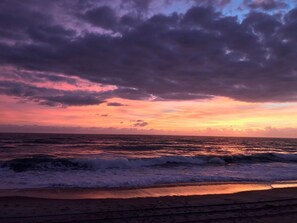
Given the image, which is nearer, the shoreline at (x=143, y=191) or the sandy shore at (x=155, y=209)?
the sandy shore at (x=155, y=209)

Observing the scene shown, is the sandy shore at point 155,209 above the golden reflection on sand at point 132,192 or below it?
above

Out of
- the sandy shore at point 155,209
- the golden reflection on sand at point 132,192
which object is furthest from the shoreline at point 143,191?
the sandy shore at point 155,209

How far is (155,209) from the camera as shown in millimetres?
9773

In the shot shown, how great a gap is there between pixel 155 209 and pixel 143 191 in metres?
4.06

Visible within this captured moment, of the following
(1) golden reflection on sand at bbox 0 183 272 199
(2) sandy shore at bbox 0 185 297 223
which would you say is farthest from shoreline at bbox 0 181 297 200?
(2) sandy shore at bbox 0 185 297 223

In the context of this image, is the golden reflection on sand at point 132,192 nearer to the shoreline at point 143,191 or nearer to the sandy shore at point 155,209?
the shoreline at point 143,191

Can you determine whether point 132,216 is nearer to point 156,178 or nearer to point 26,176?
point 156,178

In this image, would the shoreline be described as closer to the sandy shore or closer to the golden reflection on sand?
the golden reflection on sand

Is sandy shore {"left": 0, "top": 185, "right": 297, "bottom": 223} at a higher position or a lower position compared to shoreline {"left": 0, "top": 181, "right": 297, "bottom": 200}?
higher

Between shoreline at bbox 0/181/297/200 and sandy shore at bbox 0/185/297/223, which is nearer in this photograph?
sandy shore at bbox 0/185/297/223

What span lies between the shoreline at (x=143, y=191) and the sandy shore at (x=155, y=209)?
0.77 metres

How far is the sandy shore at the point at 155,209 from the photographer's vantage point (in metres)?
8.67

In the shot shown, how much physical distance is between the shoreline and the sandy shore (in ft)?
2.52

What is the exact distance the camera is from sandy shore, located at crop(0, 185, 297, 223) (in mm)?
8670
